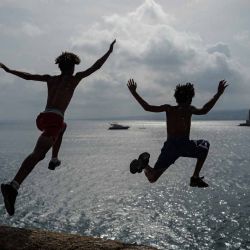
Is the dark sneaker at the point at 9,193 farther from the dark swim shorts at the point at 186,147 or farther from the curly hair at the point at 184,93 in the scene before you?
the curly hair at the point at 184,93

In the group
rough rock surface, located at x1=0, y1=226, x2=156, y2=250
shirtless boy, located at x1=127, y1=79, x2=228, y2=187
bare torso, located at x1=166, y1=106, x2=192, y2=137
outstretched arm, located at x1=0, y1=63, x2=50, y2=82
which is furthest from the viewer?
rough rock surface, located at x1=0, y1=226, x2=156, y2=250

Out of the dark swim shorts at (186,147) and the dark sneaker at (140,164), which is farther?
the dark sneaker at (140,164)

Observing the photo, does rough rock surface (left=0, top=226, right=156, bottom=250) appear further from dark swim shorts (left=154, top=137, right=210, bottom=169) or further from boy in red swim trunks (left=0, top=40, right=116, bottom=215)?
dark swim shorts (left=154, top=137, right=210, bottom=169)

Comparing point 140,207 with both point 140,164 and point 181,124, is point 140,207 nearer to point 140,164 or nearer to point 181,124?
point 140,164

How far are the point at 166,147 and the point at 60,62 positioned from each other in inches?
131

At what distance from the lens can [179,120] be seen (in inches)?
358

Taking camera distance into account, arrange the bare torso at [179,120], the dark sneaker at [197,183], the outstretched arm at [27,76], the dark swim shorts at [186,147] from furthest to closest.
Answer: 1. the dark sneaker at [197,183]
2. the dark swim shorts at [186,147]
3. the bare torso at [179,120]
4. the outstretched arm at [27,76]

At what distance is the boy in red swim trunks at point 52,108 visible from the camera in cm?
811

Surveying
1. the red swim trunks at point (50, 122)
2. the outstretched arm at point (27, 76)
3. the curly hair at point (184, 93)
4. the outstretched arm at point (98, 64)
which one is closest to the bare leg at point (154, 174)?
the curly hair at point (184, 93)

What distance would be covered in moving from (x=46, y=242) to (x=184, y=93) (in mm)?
7041

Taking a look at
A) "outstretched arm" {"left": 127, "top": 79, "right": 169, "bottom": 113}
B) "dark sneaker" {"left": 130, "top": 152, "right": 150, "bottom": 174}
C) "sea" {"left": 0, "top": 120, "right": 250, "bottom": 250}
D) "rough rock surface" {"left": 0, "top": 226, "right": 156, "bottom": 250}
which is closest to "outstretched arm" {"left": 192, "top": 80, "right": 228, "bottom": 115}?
"outstretched arm" {"left": 127, "top": 79, "right": 169, "bottom": 113}

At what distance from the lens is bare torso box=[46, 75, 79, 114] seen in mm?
8344

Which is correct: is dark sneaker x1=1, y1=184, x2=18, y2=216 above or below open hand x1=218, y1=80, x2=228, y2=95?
below

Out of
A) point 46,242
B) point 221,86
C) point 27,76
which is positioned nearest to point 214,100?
point 221,86
